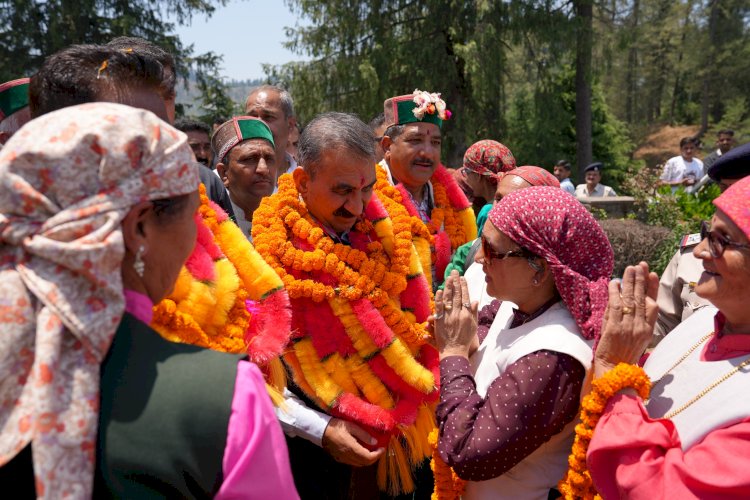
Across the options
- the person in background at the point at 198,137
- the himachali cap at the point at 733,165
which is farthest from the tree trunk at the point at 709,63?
the himachali cap at the point at 733,165

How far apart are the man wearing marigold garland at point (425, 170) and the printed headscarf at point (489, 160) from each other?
0.36 meters

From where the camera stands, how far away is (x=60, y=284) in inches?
44.6

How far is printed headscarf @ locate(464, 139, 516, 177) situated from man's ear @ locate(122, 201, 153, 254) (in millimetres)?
3452

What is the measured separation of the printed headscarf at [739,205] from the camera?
5.93 ft

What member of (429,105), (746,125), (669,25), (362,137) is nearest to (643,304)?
(362,137)

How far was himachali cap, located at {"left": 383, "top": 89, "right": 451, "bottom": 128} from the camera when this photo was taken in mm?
3992

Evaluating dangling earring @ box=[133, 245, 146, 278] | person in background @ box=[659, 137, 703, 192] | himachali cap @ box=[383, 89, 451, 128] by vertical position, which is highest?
dangling earring @ box=[133, 245, 146, 278]

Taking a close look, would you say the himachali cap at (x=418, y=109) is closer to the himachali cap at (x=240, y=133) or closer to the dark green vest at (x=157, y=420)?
the himachali cap at (x=240, y=133)

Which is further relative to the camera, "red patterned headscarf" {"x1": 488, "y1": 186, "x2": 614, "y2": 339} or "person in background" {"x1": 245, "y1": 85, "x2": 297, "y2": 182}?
"person in background" {"x1": 245, "y1": 85, "x2": 297, "y2": 182}

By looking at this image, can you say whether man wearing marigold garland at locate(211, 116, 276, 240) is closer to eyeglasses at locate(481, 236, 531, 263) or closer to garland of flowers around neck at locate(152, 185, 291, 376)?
garland of flowers around neck at locate(152, 185, 291, 376)

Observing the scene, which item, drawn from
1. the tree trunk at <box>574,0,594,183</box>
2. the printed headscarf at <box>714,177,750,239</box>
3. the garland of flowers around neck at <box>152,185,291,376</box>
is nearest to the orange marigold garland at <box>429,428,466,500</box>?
the garland of flowers around neck at <box>152,185,291,376</box>

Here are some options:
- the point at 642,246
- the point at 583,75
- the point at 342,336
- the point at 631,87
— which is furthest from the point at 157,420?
the point at 631,87

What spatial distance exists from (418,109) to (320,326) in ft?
6.19

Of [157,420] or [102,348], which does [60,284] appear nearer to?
[102,348]
